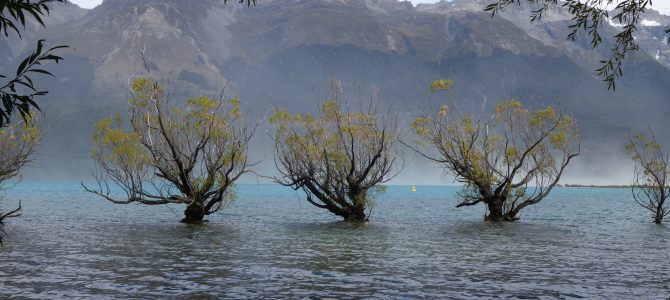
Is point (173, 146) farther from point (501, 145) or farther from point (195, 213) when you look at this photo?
point (501, 145)

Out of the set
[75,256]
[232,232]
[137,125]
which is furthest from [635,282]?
[137,125]

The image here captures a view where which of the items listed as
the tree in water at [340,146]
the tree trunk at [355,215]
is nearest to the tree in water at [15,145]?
the tree in water at [340,146]

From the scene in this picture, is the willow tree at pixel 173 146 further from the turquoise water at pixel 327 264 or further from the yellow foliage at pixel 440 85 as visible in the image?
the yellow foliage at pixel 440 85

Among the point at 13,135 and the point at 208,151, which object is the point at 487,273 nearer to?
the point at 208,151

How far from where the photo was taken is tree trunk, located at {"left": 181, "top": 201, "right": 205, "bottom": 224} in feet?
167

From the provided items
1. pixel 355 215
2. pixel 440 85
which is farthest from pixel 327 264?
pixel 440 85

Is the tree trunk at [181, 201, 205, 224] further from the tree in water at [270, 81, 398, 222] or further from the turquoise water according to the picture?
the tree in water at [270, 81, 398, 222]

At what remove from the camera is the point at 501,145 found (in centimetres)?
5391

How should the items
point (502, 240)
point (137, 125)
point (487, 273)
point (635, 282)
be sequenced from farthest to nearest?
point (137, 125)
point (502, 240)
point (487, 273)
point (635, 282)

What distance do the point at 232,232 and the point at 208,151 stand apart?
7.03 meters

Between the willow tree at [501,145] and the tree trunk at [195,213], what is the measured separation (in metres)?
20.4

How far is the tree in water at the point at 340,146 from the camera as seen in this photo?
168 feet

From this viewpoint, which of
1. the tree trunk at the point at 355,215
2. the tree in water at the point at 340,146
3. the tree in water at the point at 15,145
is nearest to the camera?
the tree in water at the point at 15,145

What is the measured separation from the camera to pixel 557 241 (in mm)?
42188
